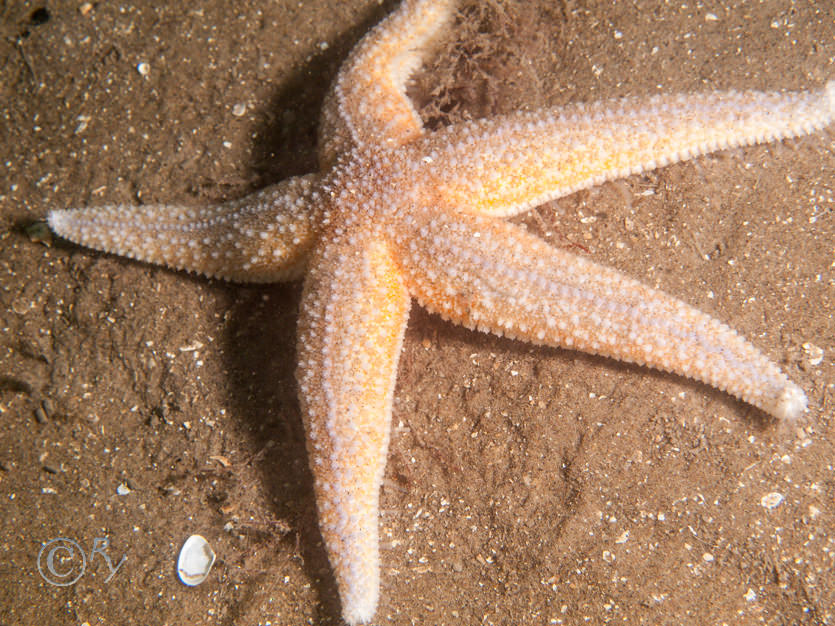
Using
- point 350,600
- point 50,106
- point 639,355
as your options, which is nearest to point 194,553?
point 350,600

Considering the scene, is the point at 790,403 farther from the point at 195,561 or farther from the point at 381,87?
the point at 195,561

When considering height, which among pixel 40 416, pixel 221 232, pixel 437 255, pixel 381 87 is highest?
pixel 381 87

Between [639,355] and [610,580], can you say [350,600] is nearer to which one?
[610,580]

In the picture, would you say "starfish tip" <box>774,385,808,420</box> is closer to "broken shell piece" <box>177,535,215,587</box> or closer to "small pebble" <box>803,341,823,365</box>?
"small pebble" <box>803,341,823,365</box>

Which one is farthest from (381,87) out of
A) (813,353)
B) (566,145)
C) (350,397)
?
(813,353)

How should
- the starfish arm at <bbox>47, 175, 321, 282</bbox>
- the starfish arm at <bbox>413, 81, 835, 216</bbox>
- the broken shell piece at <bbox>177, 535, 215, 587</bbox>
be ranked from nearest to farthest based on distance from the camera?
the starfish arm at <bbox>413, 81, 835, 216</bbox>, the starfish arm at <bbox>47, 175, 321, 282</bbox>, the broken shell piece at <bbox>177, 535, 215, 587</bbox>

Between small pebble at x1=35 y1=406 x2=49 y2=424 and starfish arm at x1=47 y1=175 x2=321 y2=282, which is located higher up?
starfish arm at x1=47 y1=175 x2=321 y2=282

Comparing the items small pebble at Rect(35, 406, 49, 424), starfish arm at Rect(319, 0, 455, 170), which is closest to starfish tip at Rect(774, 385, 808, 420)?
starfish arm at Rect(319, 0, 455, 170)
